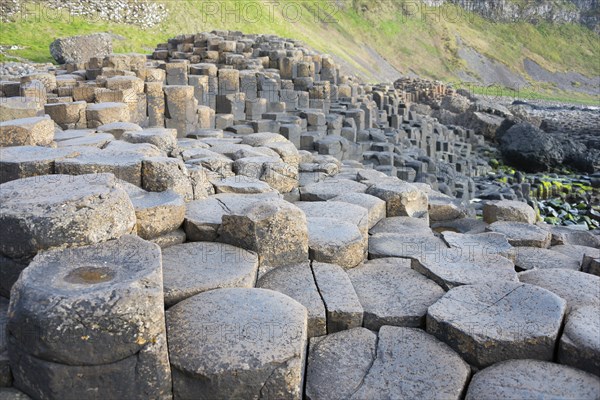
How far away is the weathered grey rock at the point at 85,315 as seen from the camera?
288 centimetres

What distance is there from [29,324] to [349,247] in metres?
2.71

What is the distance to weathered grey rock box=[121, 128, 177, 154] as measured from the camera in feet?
21.4

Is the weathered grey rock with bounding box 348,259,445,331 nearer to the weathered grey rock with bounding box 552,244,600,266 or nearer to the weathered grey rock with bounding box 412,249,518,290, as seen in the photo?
the weathered grey rock with bounding box 412,249,518,290

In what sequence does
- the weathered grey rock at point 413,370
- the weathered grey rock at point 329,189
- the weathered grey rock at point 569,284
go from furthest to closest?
the weathered grey rock at point 329,189 < the weathered grey rock at point 569,284 < the weathered grey rock at point 413,370

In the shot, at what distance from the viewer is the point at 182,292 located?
148 inches

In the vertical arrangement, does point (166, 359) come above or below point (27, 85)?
below

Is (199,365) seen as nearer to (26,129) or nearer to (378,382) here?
(378,382)

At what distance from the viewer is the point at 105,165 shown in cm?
488

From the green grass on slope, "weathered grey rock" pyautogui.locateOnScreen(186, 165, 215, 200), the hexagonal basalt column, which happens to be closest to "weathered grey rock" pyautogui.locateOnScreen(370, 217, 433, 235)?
"weathered grey rock" pyautogui.locateOnScreen(186, 165, 215, 200)

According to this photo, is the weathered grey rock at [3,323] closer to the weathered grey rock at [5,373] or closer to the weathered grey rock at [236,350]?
the weathered grey rock at [5,373]

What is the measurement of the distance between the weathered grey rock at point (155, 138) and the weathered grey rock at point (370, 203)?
201cm

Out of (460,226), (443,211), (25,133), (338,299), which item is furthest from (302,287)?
(443,211)

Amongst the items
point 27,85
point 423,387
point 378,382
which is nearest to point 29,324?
point 378,382

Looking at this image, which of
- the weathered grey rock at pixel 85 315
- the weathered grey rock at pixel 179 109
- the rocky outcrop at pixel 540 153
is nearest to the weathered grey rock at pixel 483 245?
the weathered grey rock at pixel 85 315
